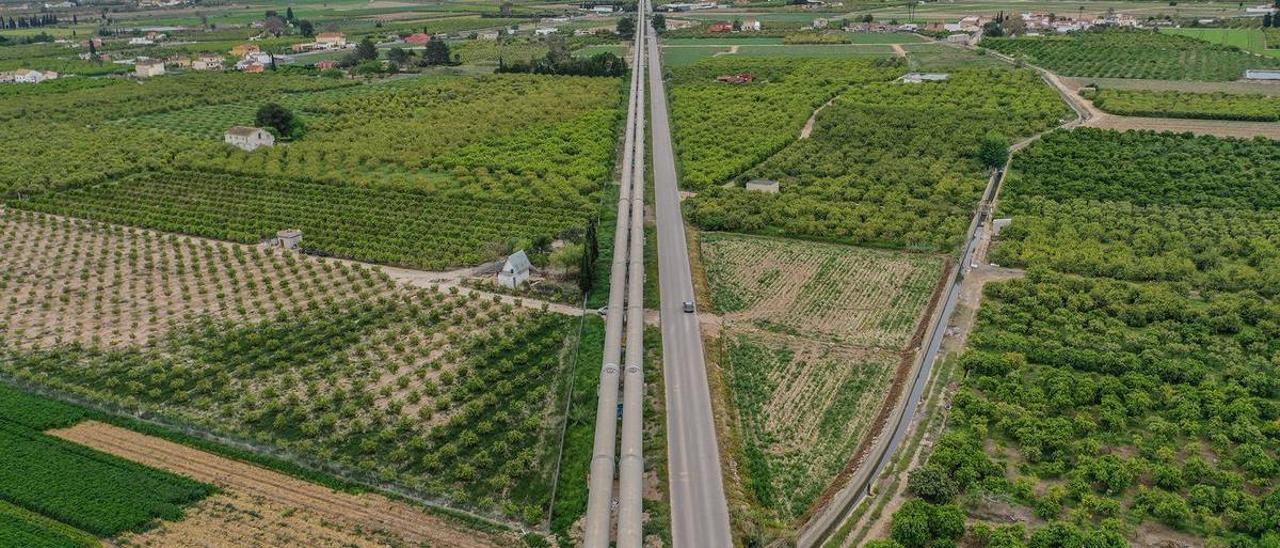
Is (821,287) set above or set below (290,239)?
below

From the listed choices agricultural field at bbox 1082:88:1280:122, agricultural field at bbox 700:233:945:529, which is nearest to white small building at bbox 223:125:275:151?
agricultural field at bbox 700:233:945:529

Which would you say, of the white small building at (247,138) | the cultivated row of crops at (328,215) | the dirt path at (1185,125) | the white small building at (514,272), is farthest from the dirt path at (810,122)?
the white small building at (247,138)

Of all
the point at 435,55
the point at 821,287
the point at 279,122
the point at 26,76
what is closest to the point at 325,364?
the point at 821,287

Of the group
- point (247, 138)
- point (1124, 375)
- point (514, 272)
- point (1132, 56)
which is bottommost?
point (1124, 375)

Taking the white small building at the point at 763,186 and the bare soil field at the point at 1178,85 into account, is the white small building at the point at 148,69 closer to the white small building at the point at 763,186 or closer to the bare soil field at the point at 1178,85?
the white small building at the point at 763,186

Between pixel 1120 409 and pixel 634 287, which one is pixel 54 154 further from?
pixel 1120 409

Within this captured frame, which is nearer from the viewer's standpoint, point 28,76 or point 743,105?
point 743,105

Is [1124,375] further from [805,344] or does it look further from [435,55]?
[435,55]
